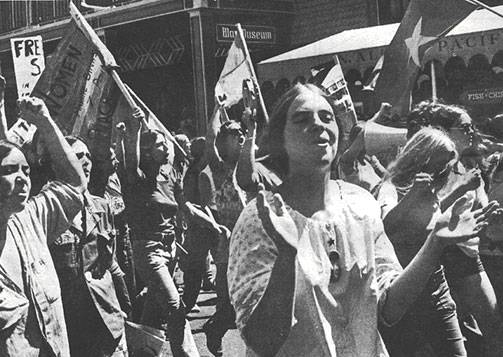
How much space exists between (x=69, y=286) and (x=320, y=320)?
2.74 meters

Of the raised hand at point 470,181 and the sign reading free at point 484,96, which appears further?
the sign reading free at point 484,96

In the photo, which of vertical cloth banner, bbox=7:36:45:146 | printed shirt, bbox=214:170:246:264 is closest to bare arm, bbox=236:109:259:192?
printed shirt, bbox=214:170:246:264

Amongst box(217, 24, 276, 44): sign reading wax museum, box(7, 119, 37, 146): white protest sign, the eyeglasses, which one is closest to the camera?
the eyeglasses

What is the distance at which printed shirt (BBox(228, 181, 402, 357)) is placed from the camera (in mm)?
2689

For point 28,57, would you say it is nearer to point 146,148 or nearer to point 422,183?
point 146,148

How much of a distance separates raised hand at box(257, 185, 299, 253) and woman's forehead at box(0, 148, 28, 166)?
182cm

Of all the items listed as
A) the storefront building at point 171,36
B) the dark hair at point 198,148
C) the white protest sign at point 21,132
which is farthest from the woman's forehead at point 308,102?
the storefront building at point 171,36

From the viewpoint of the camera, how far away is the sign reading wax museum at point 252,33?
598 inches

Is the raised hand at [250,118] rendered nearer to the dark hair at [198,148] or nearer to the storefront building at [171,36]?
the dark hair at [198,148]

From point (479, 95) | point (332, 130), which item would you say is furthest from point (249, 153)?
point (479, 95)

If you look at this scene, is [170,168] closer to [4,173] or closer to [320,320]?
[4,173]

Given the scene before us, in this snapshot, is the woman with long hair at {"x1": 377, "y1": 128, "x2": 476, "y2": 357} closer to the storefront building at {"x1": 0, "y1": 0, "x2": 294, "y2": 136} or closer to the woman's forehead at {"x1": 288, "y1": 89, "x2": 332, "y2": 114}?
the woman's forehead at {"x1": 288, "y1": 89, "x2": 332, "y2": 114}

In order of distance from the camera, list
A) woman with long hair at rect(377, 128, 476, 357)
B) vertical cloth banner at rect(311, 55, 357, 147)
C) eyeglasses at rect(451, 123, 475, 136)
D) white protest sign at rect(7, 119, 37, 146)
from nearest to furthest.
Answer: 1. woman with long hair at rect(377, 128, 476, 357)
2. eyeglasses at rect(451, 123, 475, 136)
3. white protest sign at rect(7, 119, 37, 146)
4. vertical cloth banner at rect(311, 55, 357, 147)

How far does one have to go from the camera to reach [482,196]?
534cm
